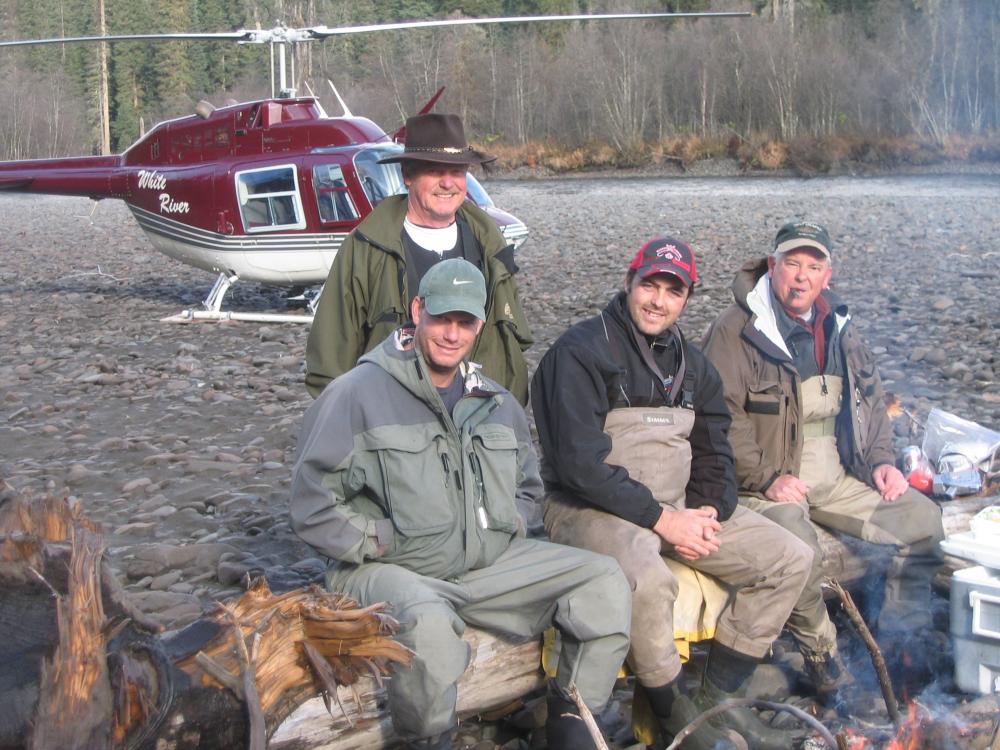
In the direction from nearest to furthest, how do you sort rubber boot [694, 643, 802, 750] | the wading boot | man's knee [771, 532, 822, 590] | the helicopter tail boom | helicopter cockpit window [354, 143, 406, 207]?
rubber boot [694, 643, 802, 750]
man's knee [771, 532, 822, 590]
the wading boot
helicopter cockpit window [354, 143, 406, 207]
the helicopter tail boom

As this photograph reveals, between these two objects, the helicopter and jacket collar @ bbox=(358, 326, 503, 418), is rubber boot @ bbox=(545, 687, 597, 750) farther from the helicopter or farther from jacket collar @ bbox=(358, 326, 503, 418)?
the helicopter

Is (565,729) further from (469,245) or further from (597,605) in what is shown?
(469,245)

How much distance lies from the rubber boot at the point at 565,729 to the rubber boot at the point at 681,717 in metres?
0.33

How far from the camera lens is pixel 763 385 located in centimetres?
477


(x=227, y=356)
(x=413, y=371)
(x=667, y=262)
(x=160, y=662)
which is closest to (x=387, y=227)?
(x=413, y=371)

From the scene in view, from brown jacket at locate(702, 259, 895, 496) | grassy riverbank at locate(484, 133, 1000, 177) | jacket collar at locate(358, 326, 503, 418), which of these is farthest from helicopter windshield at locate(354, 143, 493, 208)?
grassy riverbank at locate(484, 133, 1000, 177)

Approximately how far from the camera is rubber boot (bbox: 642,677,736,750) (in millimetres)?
3881

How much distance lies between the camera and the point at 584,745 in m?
3.69

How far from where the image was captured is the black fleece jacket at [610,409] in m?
4.07

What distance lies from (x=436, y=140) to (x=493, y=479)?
1.63 metres

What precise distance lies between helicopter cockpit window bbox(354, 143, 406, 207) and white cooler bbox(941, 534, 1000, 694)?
9023mm

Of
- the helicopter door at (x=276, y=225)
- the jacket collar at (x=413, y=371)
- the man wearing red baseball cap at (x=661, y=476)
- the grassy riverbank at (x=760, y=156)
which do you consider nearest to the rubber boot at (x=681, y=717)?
the man wearing red baseball cap at (x=661, y=476)

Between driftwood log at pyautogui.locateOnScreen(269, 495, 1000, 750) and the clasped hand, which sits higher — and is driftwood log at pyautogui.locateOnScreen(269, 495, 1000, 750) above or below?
below

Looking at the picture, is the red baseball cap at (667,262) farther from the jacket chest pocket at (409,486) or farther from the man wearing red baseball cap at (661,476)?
the jacket chest pocket at (409,486)
